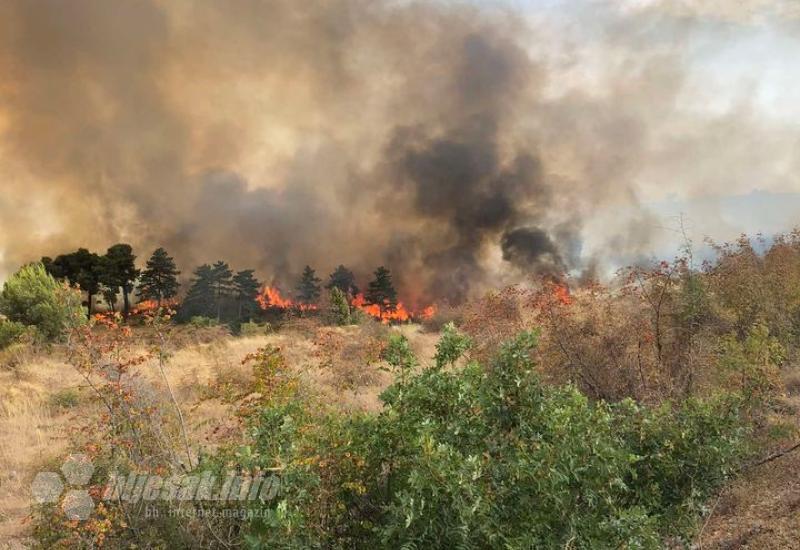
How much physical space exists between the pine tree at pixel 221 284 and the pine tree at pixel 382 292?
12636 mm

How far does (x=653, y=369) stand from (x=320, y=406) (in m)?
7.97

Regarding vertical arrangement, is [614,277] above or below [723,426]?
above

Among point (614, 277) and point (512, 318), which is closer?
point (614, 277)

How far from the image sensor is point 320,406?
28.4 feet

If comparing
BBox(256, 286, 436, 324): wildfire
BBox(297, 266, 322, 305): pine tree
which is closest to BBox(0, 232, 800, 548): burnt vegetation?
BBox(256, 286, 436, 324): wildfire

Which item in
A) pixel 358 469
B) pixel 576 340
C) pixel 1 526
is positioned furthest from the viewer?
pixel 576 340

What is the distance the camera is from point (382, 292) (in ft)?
183

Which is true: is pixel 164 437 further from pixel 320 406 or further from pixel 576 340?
pixel 576 340

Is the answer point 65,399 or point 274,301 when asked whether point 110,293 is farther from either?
point 65,399

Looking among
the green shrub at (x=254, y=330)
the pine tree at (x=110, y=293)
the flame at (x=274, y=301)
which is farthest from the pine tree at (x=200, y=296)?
the green shrub at (x=254, y=330)

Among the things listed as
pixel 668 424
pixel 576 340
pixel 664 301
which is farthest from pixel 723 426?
pixel 664 301

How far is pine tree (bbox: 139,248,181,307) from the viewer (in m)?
48.7

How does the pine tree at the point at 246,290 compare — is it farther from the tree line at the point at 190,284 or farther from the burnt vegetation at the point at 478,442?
the burnt vegetation at the point at 478,442

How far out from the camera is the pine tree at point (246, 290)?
5025 centimetres
